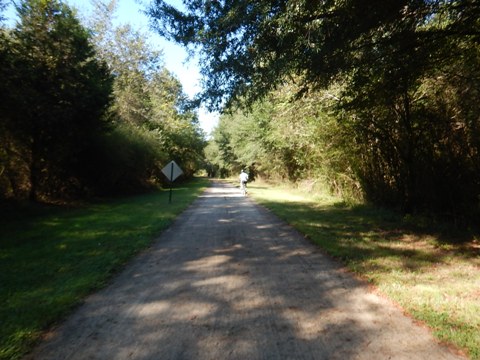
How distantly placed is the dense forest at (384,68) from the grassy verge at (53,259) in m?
4.30

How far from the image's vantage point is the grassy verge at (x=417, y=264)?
3.93m

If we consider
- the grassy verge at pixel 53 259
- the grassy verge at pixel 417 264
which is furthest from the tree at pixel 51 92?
the grassy verge at pixel 417 264

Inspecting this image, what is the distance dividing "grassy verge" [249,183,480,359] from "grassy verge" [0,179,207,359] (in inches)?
169

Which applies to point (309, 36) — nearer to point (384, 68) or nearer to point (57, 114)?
point (384, 68)

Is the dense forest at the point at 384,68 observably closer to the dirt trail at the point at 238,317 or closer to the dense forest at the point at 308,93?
A: the dense forest at the point at 308,93

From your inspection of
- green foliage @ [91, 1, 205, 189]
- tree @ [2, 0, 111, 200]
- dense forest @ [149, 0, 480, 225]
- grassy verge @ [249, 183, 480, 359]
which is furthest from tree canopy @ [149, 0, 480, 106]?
green foliage @ [91, 1, 205, 189]

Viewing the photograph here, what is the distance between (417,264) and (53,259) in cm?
700

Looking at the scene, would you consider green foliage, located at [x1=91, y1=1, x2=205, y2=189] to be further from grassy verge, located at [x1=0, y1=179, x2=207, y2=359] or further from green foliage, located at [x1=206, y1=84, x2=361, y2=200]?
grassy verge, located at [x1=0, y1=179, x2=207, y2=359]

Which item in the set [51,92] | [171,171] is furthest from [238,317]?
[171,171]

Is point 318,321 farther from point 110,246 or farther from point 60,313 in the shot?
point 110,246

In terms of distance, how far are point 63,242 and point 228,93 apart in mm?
5448

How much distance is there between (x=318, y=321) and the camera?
3.92 metres

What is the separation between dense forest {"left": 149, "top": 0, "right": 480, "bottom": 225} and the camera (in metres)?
6.32

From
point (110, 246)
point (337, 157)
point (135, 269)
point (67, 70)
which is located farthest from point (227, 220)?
point (67, 70)
